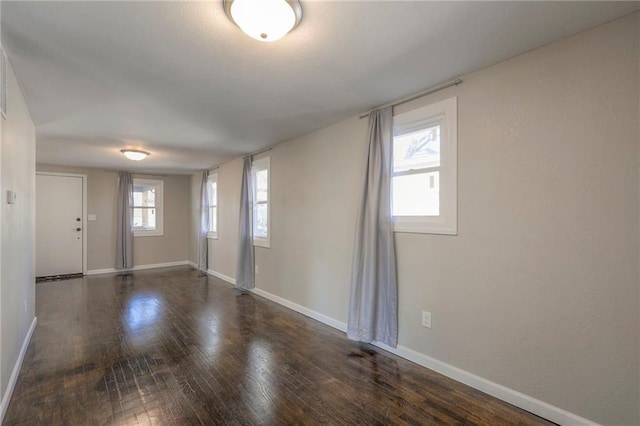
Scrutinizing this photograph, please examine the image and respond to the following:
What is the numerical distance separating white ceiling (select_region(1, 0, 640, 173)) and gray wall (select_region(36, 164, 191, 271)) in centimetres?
378

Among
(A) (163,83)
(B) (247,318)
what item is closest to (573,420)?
(B) (247,318)

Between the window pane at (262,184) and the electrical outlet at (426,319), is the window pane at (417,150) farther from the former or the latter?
the window pane at (262,184)

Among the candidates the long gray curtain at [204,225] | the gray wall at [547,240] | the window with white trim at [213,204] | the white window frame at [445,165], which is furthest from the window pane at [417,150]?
the long gray curtain at [204,225]

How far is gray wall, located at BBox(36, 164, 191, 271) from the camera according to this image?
21.9 ft

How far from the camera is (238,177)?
18.5 ft

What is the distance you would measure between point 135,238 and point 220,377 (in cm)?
605

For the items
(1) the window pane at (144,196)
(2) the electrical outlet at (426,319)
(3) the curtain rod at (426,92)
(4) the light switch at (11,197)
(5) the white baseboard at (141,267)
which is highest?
(3) the curtain rod at (426,92)

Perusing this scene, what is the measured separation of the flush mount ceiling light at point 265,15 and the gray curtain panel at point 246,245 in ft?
12.0

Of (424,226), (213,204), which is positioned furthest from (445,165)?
(213,204)

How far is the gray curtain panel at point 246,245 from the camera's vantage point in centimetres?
508

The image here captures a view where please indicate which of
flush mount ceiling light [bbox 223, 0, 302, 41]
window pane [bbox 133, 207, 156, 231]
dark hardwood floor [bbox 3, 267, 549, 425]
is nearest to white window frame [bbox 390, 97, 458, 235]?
dark hardwood floor [bbox 3, 267, 549, 425]

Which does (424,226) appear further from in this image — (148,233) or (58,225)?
(58,225)

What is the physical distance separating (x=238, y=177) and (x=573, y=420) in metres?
5.24

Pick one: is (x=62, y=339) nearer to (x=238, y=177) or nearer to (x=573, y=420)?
(x=238, y=177)
